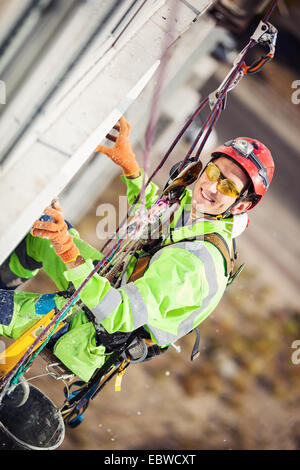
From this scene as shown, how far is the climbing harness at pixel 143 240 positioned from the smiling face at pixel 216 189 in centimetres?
20

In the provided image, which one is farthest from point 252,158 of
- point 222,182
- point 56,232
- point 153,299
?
point 56,232

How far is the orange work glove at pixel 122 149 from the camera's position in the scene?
2.59 meters

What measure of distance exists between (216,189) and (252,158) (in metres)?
0.29

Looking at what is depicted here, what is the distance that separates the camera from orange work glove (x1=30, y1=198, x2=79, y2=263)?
1.97m

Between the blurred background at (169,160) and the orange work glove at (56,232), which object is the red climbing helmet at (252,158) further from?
the orange work glove at (56,232)

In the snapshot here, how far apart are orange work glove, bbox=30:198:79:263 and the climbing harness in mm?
181

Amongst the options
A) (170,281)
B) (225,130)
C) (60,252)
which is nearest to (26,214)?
(60,252)

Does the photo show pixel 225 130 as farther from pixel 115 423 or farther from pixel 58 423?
pixel 58 423

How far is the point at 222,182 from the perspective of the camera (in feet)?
7.95

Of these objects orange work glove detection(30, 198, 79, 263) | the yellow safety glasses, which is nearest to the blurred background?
orange work glove detection(30, 198, 79, 263)

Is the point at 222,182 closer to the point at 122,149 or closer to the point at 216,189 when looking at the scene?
the point at 216,189

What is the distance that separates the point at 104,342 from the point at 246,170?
1305 millimetres

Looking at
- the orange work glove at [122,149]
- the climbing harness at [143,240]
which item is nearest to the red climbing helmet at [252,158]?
the climbing harness at [143,240]

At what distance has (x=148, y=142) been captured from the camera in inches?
62.2
